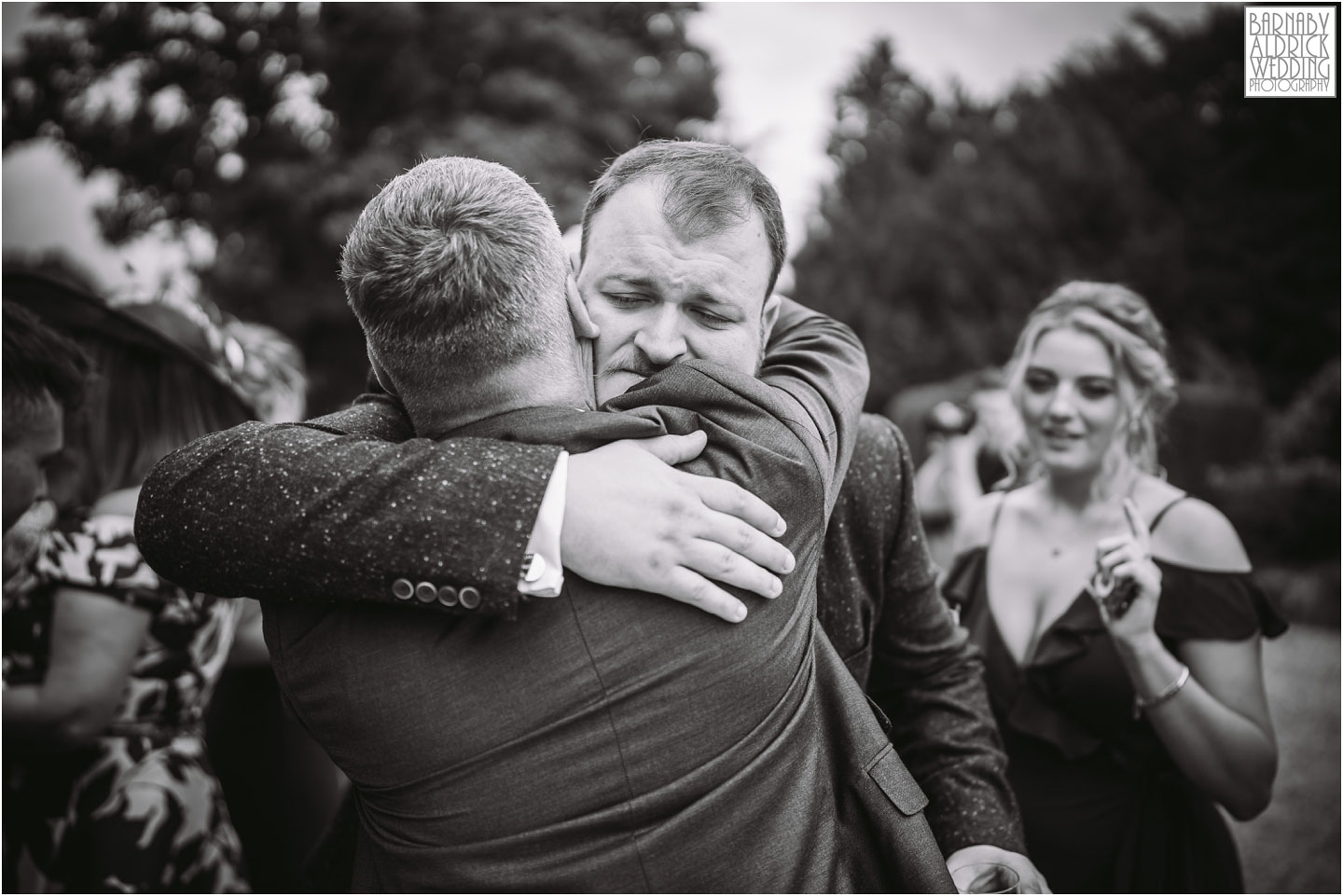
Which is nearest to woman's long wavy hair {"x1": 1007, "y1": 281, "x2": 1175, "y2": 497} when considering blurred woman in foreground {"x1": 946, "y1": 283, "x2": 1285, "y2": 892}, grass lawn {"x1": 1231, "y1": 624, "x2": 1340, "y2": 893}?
blurred woman in foreground {"x1": 946, "y1": 283, "x2": 1285, "y2": 892}

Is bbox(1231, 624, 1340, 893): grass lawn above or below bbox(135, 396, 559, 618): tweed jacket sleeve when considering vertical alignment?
below

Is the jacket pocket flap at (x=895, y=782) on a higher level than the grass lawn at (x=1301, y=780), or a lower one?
higher

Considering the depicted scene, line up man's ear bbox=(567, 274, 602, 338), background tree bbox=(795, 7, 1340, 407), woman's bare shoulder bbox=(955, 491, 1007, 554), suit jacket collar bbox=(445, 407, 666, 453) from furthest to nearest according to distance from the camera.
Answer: background tree bbox=(795, 7, 1340, 407) → woman's bare shoulder bbox=(955, 491, 1007, 554) → man's ear bbox=(567, 274, 602, 338) → suit jacket collar bbox=(445, 407, 666, 453)

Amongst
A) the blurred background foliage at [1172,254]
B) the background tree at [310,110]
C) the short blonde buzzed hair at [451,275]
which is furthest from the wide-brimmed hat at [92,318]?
the background tree at [310,110]

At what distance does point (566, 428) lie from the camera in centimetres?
154

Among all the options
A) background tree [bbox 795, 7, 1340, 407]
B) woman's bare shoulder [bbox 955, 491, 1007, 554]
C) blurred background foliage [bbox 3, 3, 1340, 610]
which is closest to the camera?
woman's bare shoulder [bbox 955, 491, 1007, 554]

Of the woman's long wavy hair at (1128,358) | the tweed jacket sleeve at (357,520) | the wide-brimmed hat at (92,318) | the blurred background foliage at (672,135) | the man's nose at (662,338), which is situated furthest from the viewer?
the blurred background foliage at (672,135)

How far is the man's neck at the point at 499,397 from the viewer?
1.57m

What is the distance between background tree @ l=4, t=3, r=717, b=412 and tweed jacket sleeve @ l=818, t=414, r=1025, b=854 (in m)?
13.7

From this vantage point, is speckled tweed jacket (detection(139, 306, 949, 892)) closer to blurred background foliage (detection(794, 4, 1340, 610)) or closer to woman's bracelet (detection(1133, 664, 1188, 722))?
woman's bracelet (detection(1133, 664, 1188, 722))

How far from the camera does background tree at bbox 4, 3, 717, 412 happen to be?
14.5m

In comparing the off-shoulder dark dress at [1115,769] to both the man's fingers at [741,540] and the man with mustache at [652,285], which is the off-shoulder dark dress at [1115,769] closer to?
the man with mustache at [652,285]

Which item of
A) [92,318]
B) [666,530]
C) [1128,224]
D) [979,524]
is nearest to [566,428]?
[666,530]

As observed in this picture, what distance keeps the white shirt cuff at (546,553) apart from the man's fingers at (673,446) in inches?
6.3
